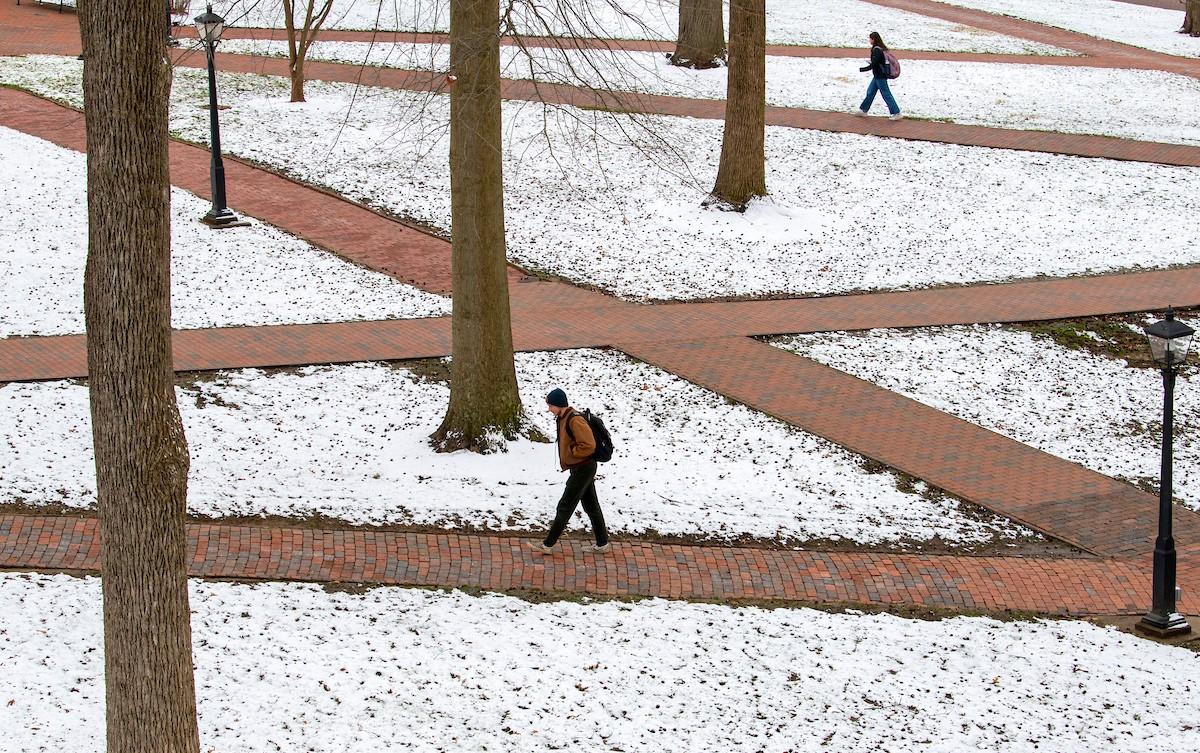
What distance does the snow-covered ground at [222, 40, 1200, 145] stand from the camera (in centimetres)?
2539

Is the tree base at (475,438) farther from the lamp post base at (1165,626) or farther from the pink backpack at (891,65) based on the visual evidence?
the pink backpack at (891,65)

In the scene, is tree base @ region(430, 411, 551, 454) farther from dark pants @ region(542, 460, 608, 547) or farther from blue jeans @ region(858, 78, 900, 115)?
blue jeans @ region(858, 78, 900, 115)

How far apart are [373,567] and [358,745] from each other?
8.01 ft

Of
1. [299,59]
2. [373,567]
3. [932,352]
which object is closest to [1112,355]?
[932,352]

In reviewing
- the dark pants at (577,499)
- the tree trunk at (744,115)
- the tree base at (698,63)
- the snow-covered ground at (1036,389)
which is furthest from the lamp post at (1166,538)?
the tree base at (698,63)

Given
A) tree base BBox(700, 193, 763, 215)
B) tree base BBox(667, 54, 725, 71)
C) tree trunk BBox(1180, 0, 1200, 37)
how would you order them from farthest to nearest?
tree trunk BBox(1180, 0, 1200, 37) < tree base BBox(667, 54, 725, 71) < tree base BBox(700, 193, 763, 215)

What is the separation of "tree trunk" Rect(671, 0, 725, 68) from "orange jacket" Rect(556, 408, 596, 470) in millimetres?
17536

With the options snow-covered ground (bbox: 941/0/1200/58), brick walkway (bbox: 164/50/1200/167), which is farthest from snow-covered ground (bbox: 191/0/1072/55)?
brick walkway (bbox: 164/50/1200/167)

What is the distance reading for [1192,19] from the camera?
116 feet

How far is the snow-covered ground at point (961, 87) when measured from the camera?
2539 cm

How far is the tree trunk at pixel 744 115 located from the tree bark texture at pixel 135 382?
13.6 meters

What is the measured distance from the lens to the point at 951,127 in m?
24.6

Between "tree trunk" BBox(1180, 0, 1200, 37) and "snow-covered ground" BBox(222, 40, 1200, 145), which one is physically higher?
"tree trunk" BBox(1180, 0, 1200, 37)

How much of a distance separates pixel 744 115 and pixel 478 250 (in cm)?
830
